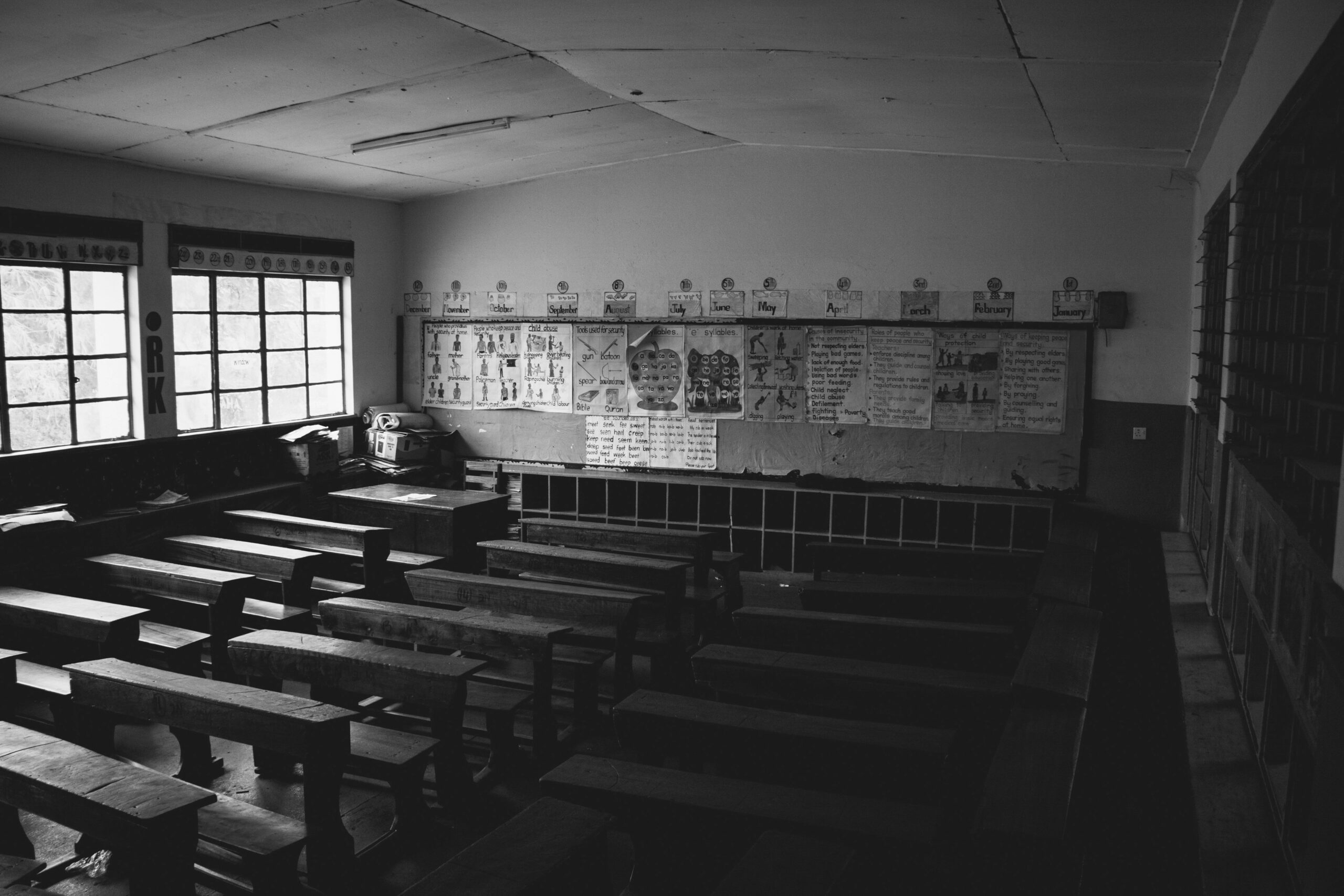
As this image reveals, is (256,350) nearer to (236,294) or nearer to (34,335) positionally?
(236,294)

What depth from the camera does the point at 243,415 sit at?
22.1ft

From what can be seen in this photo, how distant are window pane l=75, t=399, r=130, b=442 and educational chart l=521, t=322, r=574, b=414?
2.75 m

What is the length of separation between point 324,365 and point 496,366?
4.08 ft

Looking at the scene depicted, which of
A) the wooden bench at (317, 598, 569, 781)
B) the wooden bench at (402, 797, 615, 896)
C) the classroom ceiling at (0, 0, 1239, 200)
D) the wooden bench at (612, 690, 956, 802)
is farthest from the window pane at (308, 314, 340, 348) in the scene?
the wooden bench at (402, 797, 615, 896)

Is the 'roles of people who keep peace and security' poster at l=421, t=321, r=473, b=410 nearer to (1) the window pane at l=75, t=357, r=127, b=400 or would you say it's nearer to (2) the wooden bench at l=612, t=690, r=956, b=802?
(1) the window pane at l=75, t=357, r=127, b=400

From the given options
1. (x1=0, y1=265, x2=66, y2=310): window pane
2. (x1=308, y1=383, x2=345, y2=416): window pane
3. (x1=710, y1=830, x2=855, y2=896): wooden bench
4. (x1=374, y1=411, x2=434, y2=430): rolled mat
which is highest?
(x1=0, y1=265, x2=66, y2=310): window pane

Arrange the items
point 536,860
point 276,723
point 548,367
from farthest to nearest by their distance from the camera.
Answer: point 548,367
point 276,723
point 536,860

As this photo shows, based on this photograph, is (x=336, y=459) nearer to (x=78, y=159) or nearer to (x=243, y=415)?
(x=243, y=415)

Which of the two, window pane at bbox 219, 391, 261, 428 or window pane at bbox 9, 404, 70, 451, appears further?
window pane at bbox 219, 391, 261, 428

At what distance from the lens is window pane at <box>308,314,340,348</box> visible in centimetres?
730

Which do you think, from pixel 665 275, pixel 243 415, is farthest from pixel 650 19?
pixel 243 415

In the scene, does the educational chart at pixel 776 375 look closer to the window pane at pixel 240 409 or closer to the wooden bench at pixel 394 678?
the window pane at pixel 240 409

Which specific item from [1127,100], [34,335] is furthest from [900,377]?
[34,335]

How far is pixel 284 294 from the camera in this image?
704 centimetres
